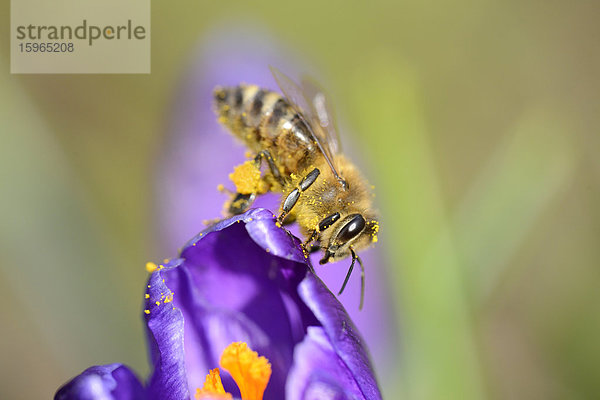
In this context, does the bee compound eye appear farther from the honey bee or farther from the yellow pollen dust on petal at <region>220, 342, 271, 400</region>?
the yellow pollen dust on petal at <region>220, 342, 271, 400</region>

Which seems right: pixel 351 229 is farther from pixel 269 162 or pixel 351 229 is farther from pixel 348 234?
pixel 269 162

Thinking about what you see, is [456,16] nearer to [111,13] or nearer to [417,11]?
[417,11]

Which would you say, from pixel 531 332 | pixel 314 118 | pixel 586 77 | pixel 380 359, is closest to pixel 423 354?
pixel 380 359

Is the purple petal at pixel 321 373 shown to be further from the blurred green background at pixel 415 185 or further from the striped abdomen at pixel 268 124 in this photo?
the blurred green background at pixel 415 185

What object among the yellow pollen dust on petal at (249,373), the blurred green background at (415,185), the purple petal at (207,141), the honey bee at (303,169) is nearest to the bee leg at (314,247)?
the honey bee at (303,169)

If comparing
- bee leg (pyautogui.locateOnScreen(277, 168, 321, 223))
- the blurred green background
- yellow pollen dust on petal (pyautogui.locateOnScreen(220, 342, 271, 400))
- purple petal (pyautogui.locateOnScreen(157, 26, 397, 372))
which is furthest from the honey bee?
purple petal (pyautogui.locateOnScreen(157, 26, 397, 372))

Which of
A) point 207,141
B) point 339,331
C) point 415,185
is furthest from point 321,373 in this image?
point 207,141
